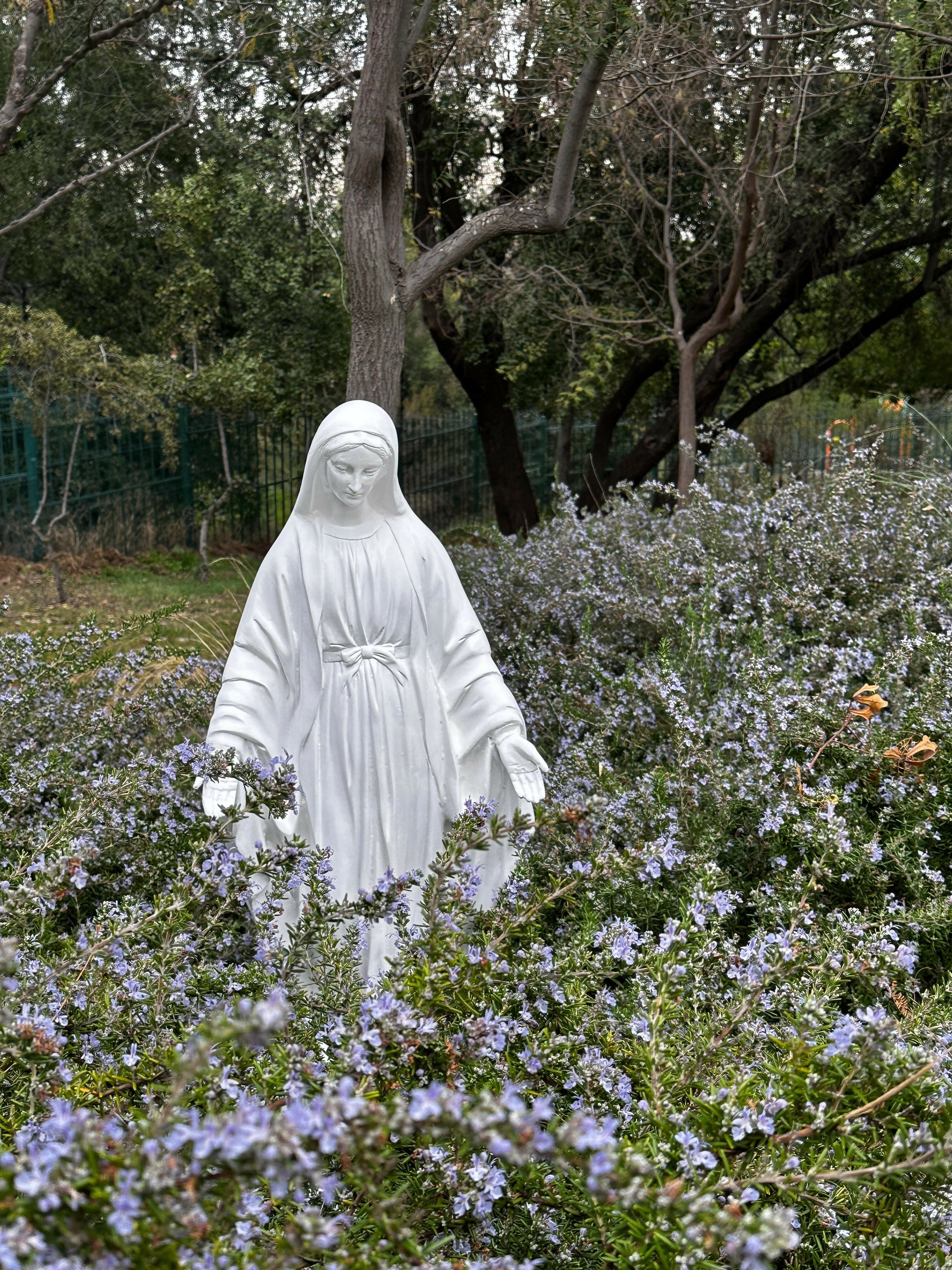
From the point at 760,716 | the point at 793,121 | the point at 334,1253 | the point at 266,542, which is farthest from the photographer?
the point at 266,542

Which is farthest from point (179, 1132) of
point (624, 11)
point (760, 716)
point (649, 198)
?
point (649, 198)

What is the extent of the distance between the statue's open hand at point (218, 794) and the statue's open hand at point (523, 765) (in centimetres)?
70

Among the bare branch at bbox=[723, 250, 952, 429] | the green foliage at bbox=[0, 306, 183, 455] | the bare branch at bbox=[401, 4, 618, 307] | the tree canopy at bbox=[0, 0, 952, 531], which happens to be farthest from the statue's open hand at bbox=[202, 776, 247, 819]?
the bare branch at bbox=[723, 250, 952, 429]

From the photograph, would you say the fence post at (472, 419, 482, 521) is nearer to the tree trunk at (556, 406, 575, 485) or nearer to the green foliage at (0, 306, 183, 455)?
the tree trunk at (556, 406, 575, 485)

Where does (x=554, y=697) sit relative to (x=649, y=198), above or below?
below

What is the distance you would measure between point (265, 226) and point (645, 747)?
9545 millimetres

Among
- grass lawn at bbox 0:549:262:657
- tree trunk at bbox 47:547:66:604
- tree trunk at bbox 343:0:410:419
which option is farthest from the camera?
tree trunk at bbox 47:547:66:604

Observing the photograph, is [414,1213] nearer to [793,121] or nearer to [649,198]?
[793,121]

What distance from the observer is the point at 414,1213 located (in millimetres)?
1608

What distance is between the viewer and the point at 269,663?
3.09m

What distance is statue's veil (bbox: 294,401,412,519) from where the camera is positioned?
2.96 m

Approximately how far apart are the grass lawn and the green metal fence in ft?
1.97

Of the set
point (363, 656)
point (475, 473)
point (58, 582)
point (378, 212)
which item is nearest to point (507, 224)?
point (378, 212)

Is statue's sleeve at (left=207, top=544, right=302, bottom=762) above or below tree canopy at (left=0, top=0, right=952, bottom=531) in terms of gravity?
below
